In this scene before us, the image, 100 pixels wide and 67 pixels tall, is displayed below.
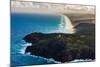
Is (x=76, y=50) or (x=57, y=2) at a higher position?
(x=57, y=2)

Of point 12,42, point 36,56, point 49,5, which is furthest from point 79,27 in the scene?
point 12,42

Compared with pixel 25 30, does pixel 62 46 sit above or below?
below

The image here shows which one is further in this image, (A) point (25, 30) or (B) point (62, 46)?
(B) point (62, 46)
